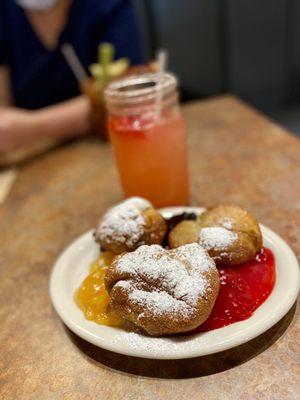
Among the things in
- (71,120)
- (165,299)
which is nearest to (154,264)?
(165,299)

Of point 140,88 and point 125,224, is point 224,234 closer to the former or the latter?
point 125,224

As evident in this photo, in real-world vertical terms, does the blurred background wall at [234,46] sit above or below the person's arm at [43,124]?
below

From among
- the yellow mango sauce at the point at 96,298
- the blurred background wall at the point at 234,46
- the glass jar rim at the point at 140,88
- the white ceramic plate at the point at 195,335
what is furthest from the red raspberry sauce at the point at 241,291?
the blurred background wall at the point at 234,46

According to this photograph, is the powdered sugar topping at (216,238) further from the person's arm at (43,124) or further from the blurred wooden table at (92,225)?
the person's arm at (43,124)

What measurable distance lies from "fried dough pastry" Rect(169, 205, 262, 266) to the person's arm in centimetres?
95

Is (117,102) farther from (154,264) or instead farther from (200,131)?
(200,131)

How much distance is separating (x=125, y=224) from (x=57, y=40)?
128 cm

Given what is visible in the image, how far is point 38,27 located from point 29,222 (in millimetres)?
999

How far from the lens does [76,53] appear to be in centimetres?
184

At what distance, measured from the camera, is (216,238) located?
2.35 feet

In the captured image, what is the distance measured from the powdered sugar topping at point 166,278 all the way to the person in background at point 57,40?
1082mm

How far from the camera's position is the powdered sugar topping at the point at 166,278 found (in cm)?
61

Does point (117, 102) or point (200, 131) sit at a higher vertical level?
point (117, 102)

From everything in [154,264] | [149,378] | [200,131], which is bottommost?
[200,131]
